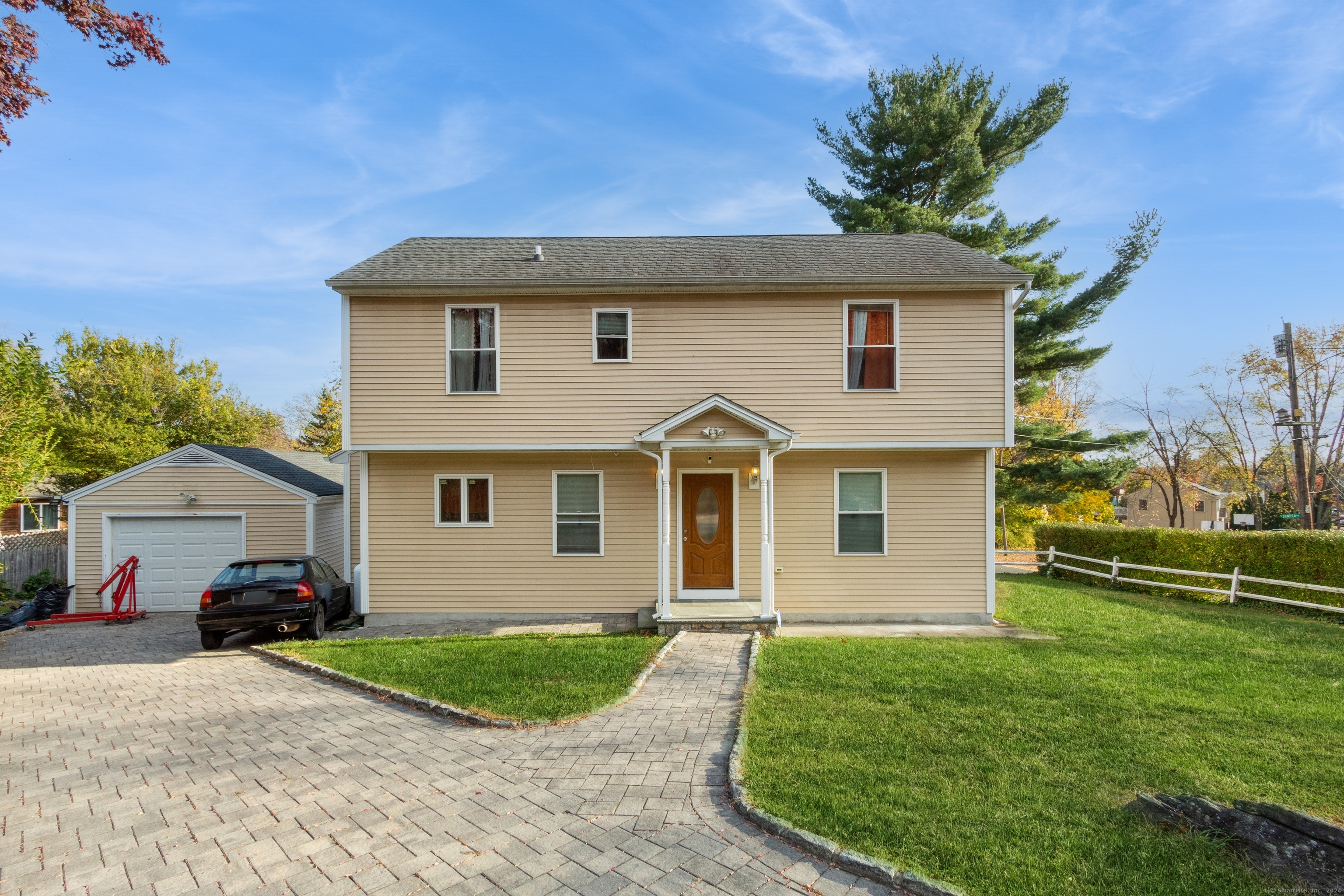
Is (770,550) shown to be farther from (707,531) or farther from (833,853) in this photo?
(833,853)

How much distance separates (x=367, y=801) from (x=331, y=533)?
11730mm

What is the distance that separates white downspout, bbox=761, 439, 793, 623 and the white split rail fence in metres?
5.95

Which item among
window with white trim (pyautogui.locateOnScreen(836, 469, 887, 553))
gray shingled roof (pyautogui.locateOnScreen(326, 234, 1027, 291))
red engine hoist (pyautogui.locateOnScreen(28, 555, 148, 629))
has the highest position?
gray shingled roof (pyautogui.locateOnScreen(326, 234, 1027, 291))

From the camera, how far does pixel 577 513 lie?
37.2ft

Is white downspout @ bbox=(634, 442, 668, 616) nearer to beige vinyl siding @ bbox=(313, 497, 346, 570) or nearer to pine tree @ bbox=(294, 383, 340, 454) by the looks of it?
beige vinyl siding @ bbox=(313, 497, 346, 570)

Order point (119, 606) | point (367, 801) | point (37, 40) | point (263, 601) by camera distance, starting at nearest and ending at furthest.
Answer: point (367, 801), point (37, 40), point (263, 601), point (119, 606)

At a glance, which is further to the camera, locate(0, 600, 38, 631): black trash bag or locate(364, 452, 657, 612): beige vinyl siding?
locate(0, 600, 38, 631): black trash bag

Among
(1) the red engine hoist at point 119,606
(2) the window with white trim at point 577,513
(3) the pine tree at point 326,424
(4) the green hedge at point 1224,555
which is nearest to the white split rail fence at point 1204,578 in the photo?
(4) the green hedge at point 1224,555

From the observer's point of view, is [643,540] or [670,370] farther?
[643,540]

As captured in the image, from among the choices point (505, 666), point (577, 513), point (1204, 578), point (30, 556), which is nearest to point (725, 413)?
point (577, 513)

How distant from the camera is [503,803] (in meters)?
4.20

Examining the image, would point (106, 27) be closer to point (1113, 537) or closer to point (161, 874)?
point (161, 874)

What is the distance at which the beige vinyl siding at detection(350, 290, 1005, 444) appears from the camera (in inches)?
428

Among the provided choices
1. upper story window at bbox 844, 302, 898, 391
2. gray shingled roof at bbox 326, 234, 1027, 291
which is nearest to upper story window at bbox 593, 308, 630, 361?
gray shingled roof at bbox 326, 234, 1027, 291
